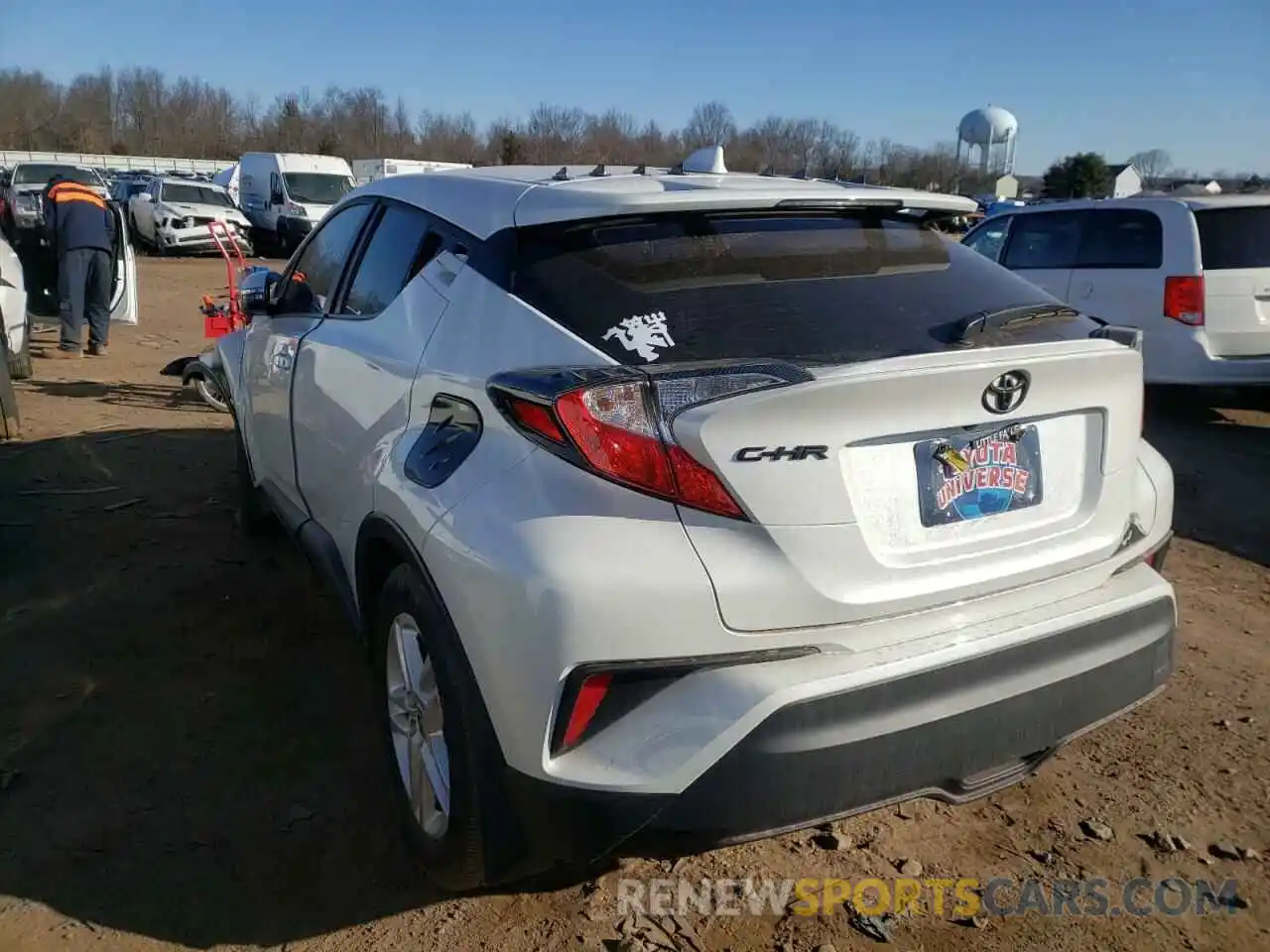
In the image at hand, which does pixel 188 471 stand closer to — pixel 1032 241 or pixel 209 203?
pixel 1032 241

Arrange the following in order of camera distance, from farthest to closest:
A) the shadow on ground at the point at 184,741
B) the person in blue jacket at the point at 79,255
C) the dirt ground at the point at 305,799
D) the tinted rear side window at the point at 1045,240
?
the person in blue jacket at the point at 79,255
the tinted rear side window at the point at 1045,240
the shadow on ground at the point at 184,741
the dirt ground at the point at 305,799

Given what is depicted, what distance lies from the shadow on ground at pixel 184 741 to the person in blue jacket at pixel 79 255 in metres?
5.70

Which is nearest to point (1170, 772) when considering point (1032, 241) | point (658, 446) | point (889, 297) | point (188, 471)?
point (889, 297)

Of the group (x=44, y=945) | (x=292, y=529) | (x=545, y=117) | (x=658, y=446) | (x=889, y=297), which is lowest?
(x=44, y=945)

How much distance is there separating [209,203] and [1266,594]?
979 inches

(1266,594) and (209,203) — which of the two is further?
(209,203)

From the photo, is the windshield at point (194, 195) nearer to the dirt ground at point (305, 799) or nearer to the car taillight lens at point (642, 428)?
the dirt ground at point (305, 799)

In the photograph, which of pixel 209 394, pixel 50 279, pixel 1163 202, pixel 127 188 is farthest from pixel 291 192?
pixel 1163 202

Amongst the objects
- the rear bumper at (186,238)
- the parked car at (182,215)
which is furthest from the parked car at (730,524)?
the rear bumper at (186,238)

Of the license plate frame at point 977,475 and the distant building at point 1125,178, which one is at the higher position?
the distant building at point 1125,178

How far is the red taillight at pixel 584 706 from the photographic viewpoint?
1.97m

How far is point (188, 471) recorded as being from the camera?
6.28m

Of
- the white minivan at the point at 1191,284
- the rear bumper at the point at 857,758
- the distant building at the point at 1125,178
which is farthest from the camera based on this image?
the distant building at the point at 1125,178

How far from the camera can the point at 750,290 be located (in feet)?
7.74
